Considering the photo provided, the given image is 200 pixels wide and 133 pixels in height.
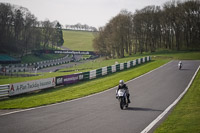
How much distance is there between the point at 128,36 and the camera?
250 feet

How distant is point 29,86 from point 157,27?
A: 220 ft

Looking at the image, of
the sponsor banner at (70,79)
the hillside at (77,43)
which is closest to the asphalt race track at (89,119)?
the sponsor banner at (70,79)

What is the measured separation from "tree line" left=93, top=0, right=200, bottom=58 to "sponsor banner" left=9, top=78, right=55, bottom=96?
48954 millimetres

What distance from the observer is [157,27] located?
3228 inches

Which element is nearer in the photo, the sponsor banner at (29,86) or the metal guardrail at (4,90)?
the metal guardrail at (4,90)

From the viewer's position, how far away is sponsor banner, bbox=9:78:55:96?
21.3 meters

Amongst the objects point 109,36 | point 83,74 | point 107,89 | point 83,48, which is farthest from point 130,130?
point 83,48

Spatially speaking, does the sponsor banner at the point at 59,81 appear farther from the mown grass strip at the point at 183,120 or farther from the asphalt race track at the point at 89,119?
the mown grass strip at the point at 183,120

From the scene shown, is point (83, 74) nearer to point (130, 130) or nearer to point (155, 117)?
point (155, 117)

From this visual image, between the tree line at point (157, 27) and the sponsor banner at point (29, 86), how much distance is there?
161 ft

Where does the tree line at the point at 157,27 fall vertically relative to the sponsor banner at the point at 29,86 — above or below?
above

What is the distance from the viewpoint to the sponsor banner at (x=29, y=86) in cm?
2131

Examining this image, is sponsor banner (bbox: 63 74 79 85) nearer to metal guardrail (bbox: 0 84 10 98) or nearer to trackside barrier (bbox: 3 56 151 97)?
trackside barrier (bbox: 3 56 151 97)

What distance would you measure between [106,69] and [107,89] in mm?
13820
